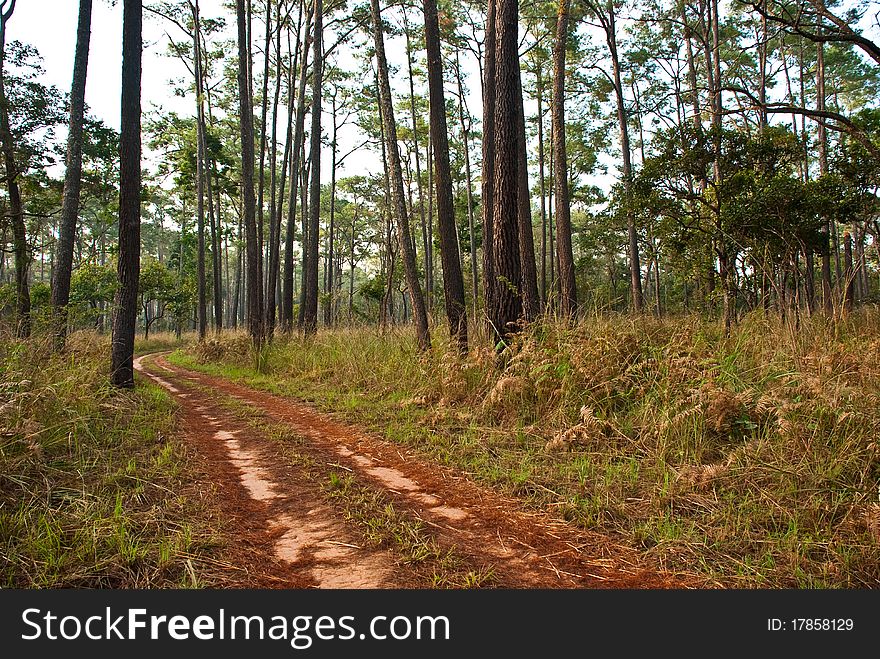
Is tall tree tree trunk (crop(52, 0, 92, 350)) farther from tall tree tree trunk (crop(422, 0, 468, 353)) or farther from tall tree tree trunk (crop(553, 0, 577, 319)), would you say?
tall tree tree trunk (crop(553, 0, 577, 319))

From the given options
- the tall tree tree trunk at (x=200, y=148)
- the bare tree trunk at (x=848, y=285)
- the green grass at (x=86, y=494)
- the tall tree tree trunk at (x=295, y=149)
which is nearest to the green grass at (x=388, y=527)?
the green grass at (x=86, y=494)

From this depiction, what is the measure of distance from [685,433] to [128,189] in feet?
25.8

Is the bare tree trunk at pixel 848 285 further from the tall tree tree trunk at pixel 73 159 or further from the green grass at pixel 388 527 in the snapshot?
the tall tree tree trunk at pixel 73 159

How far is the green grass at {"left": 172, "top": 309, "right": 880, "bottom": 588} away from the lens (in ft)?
7.57

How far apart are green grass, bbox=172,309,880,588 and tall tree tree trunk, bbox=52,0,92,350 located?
204 inches

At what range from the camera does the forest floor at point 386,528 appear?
83.1 inches

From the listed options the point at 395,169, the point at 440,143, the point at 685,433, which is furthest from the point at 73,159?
the point at 685,433

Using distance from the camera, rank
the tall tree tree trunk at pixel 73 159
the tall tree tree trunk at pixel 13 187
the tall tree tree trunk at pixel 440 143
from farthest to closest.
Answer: the tall tree tree trunk at pixel 13 187 → the tall tree tree trunk at pixel 440 143 → the tall tree tree trunk at pixel 73 159

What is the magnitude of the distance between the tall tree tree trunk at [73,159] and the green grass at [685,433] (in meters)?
5.19

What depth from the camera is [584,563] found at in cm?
226

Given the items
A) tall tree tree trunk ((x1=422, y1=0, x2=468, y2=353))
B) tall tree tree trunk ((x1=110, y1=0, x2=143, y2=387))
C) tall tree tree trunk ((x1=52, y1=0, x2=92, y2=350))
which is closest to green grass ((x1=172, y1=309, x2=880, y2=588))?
tall tree tree trunk ((x1=422, y1=0, x2=468, y2=353))

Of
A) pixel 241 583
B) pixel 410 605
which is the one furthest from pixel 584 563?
pixel 241 583

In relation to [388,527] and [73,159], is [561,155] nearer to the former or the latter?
[73,159]

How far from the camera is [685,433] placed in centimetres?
333
